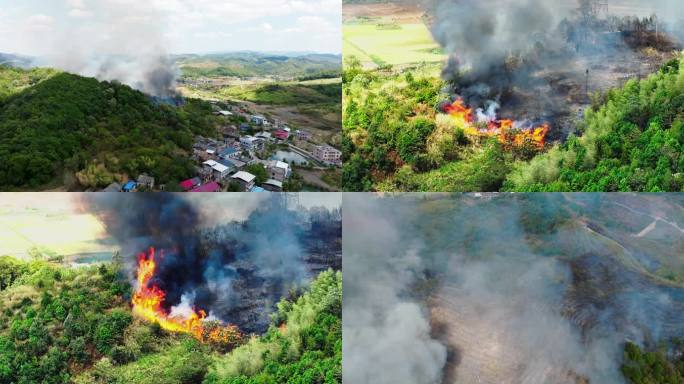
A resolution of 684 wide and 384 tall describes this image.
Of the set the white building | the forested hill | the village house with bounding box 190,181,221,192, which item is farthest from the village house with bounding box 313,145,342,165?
the forested hill

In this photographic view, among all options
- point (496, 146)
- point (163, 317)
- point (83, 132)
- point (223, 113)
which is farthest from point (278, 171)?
point (496, 146)

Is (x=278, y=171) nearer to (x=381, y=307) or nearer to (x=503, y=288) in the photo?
(x=381, y=307)

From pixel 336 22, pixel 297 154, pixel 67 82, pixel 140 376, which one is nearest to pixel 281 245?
pixel 297 154

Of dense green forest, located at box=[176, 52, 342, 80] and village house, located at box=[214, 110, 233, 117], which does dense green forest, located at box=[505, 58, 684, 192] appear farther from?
village house, located at box=[214, 110, 233, 117]

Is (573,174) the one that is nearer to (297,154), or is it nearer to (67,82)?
(297,154)

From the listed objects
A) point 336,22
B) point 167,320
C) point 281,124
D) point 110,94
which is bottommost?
point 167,320

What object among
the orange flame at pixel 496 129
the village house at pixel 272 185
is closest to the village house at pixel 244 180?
the village house at pixel 272 185

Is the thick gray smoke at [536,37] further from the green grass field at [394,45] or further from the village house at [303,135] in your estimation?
the village house at [303,135]
